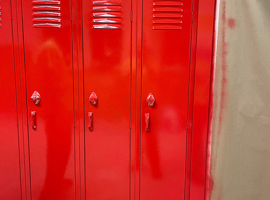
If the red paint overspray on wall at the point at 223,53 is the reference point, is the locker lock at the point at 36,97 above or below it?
below

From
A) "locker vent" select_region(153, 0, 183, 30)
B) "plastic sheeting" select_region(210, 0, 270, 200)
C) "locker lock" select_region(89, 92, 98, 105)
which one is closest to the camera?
"plastic sheeting" select_region(210, 0, 270, 200)

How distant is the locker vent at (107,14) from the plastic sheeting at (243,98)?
71cm

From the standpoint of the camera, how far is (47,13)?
185 centimetres

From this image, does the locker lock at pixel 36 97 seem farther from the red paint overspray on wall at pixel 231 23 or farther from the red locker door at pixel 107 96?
the red paint overspray on wall at pixel 231 23

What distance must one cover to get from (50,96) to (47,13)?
0.63 metres

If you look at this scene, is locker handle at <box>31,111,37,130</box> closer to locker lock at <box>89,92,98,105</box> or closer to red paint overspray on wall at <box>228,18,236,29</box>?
locker lock at <box>89,92,98,105</box>

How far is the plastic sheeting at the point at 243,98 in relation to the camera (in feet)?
4.92

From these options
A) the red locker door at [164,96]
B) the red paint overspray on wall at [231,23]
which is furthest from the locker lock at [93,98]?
the red paint overspray on wall at [231,23]

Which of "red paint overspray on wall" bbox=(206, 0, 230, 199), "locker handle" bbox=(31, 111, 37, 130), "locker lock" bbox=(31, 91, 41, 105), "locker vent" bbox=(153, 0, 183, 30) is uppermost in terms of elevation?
"locker vent" bbox=(153, 0, 183, 30)

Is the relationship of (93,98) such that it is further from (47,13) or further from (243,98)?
(243,98)

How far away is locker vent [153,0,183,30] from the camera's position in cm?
177

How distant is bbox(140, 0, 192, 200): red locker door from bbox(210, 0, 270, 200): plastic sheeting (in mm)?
287

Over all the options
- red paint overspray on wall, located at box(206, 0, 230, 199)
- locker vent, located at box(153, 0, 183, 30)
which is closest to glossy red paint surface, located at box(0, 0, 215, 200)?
locker vent, located at box(153, 0, 183, 30)

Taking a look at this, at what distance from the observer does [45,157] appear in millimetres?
1986
